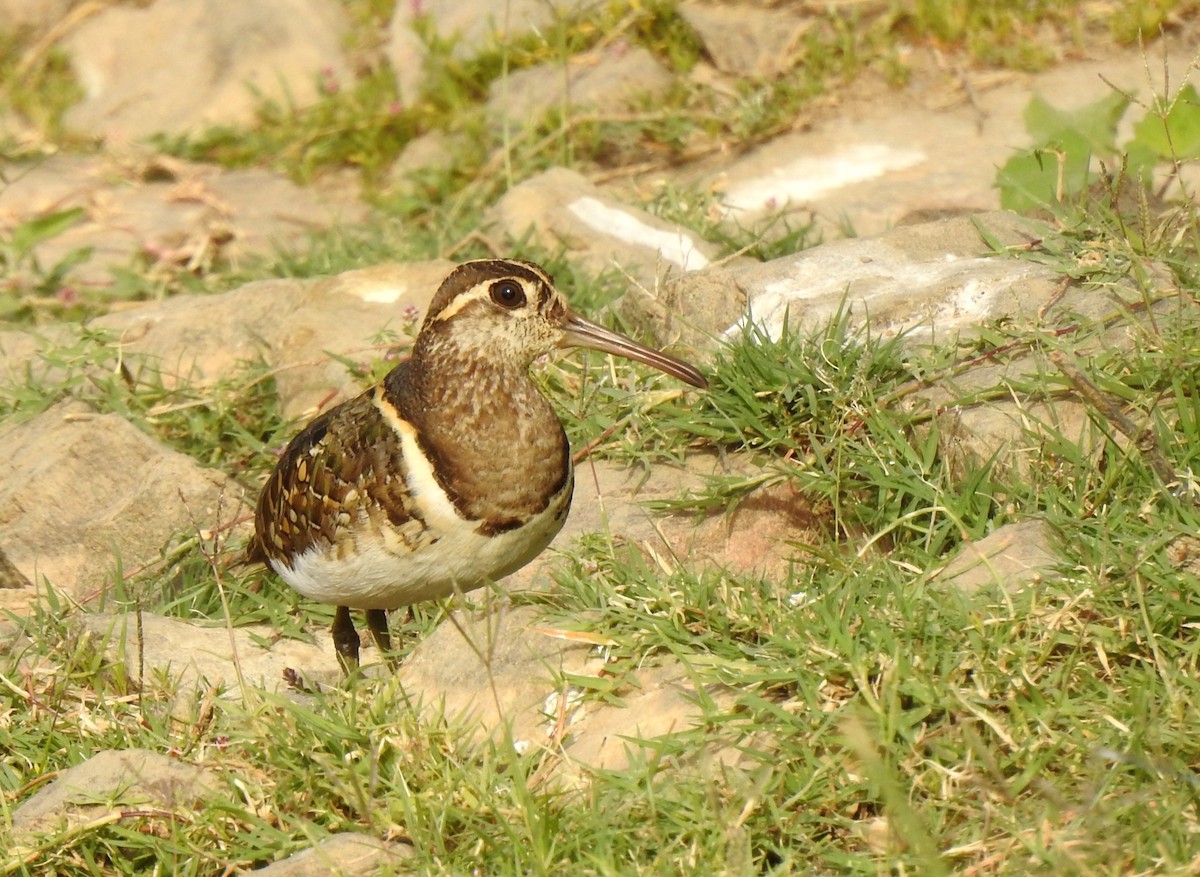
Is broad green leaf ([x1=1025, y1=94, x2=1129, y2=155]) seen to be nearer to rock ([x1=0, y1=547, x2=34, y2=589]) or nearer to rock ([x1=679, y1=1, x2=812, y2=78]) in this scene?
rock ([x1=679, y1=1, x2=812, y2=78])

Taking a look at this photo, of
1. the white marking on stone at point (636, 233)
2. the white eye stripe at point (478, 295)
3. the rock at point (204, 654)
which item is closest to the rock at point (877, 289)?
the white marking on stone at point (636, 233)

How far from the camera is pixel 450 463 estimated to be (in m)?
3.67

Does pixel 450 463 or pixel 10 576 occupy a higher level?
pixel 450 463

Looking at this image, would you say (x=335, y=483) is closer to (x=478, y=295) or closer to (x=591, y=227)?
(x=478, y=295)

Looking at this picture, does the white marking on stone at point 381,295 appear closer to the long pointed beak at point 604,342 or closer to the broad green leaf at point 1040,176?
the long pointed beak at point 604,342

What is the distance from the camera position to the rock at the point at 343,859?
10.2 feet

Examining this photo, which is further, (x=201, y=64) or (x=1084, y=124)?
(x=201, y=64)

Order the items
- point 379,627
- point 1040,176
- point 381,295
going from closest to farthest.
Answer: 1. point 379,627
2. point 1040,176
3. point 381,295

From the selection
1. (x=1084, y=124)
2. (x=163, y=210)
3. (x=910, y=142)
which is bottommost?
(x=163, y=210)

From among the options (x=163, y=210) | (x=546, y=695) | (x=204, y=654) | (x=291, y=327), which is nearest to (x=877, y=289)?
(x=546, y=695)

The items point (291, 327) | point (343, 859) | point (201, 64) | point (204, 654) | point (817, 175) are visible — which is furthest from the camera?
point (201, 64)

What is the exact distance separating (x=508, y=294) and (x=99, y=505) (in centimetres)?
181

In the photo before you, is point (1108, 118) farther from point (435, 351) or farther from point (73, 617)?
point (73, 617)

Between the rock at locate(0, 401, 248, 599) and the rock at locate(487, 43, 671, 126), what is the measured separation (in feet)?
8.89
